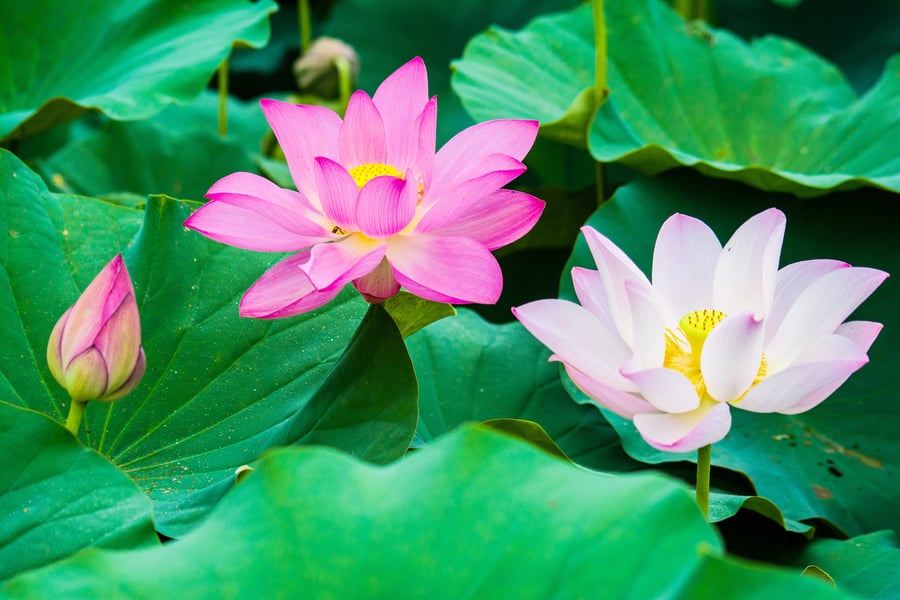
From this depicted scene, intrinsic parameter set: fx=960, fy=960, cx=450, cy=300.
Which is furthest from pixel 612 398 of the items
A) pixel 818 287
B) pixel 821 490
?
pixel 821 490

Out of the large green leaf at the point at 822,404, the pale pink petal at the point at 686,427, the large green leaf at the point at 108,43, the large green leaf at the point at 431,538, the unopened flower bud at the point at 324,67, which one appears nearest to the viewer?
the large green leaf at the point at 431,538

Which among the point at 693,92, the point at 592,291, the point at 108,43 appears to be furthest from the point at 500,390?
the point at 108,43

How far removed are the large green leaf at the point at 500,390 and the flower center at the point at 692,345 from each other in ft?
0.95

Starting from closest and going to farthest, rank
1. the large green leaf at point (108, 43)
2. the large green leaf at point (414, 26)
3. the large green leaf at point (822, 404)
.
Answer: the large green leaf at point (822, 404), the large green leaf at point (108, 43), the large green leaf at point (414, 26)

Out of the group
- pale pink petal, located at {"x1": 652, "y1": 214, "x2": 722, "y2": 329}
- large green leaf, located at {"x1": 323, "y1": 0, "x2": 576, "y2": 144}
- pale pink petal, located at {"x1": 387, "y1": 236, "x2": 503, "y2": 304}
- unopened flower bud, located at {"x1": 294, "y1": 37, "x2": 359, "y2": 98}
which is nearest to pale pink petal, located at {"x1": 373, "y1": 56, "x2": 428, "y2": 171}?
pale pink petal, located at {"x1": 387, "y1": 236, "x2": 503, "y2": 304}

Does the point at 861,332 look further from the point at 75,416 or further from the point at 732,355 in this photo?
the point at 75,416

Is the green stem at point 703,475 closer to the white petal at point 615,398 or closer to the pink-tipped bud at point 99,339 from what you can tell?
the white petal at point 615,398

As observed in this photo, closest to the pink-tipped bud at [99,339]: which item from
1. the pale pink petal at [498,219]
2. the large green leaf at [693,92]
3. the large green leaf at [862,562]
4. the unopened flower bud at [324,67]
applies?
the pale pink petal at [498,219]

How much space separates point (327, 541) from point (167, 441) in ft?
1.15

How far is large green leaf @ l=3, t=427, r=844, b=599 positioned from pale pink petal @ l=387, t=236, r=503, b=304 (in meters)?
0.16

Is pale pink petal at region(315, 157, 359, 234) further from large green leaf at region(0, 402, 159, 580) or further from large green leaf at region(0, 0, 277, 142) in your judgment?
large green leaf at region(0, 0, 277, 142)

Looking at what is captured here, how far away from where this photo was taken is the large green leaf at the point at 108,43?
1.29m

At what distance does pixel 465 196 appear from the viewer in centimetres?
69

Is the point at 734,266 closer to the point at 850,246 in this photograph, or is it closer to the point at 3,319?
the point at 850,246
